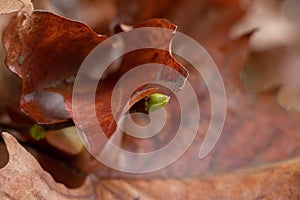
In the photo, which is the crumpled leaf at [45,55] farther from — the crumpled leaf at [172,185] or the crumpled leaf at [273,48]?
the crumpled leaf at [273,48]

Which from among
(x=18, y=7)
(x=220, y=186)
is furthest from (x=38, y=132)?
(x=220, y=186)

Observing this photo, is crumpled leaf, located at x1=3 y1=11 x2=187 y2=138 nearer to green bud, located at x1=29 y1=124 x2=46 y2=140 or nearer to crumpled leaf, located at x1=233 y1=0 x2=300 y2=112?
green bud, located at x1=29 y1=124 x2=46 y2=140

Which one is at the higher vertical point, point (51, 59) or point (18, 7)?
point (18, 7)

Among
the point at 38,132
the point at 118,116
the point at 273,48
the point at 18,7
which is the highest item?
the point at 18,7

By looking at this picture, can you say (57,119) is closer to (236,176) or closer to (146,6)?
(236,176)

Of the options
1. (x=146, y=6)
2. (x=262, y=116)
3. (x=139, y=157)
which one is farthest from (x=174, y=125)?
(x=146, y=6)

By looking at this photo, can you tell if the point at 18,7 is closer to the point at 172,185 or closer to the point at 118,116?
the point at 118,116

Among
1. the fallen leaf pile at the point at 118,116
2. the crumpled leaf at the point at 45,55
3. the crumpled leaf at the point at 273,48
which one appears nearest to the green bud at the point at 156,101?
the fallen leaf pile at the point at 118,116
